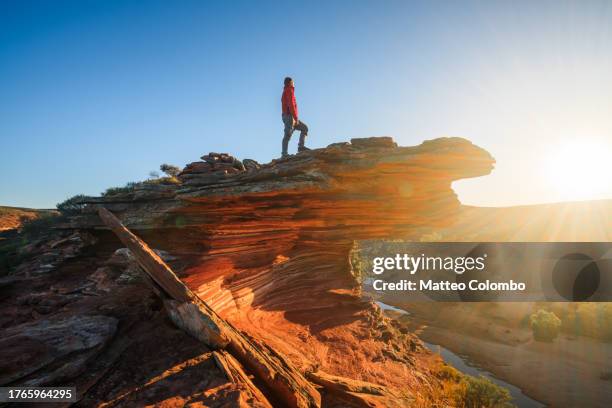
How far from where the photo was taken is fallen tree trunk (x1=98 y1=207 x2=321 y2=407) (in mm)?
7109

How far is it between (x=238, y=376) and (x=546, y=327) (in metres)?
41.8

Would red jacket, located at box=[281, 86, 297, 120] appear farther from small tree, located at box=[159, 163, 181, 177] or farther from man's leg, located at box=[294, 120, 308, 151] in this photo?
small tree, located at box=[159, 163, 181, 177]

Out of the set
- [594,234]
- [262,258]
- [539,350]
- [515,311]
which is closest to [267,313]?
[262,258]

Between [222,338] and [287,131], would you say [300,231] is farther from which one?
[222,338]

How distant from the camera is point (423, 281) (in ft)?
192

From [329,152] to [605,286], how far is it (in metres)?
48.5

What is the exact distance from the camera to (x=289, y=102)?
13.3m

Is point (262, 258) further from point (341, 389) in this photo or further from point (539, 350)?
point (539, 350)

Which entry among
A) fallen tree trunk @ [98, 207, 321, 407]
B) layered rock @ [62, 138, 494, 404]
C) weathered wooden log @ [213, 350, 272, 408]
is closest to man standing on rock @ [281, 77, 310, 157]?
layered rock @ [62, 138, 494, 404]

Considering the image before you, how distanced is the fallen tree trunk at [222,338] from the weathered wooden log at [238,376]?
12.5 inches

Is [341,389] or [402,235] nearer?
[341,389]

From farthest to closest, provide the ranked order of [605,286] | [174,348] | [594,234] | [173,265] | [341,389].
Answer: [594,234] → [605,286] → [173,265] → [341,389] → [174,348]

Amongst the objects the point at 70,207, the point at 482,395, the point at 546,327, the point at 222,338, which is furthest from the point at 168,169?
the point at 546,327

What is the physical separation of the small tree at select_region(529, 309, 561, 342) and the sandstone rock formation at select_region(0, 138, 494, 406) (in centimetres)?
2750
